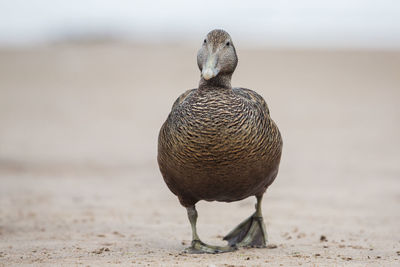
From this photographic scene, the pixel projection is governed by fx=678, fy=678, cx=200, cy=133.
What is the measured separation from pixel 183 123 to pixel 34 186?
644 cm

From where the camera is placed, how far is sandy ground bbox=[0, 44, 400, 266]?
6.21 metres

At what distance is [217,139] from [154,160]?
1006 centimetres

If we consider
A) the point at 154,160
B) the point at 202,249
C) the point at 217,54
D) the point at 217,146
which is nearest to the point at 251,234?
the point at 202,249

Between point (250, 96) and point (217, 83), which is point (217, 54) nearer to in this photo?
point (217, 83)

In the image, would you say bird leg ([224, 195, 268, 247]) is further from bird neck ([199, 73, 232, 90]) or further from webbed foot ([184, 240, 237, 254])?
bird neck ([199, 73, 232, 90])

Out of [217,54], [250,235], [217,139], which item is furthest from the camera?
[250,235]

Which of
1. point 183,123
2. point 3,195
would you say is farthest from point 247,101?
point 3,195

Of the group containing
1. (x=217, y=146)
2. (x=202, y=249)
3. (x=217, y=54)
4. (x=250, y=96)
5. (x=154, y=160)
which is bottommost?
(x=202, y=249)

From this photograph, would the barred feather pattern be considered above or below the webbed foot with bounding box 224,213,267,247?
above

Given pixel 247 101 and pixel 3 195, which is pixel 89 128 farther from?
pixel 247 101

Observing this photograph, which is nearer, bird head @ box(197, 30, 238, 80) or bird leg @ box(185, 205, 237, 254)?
Result: bird head @ box(197, 30, 238, 80)

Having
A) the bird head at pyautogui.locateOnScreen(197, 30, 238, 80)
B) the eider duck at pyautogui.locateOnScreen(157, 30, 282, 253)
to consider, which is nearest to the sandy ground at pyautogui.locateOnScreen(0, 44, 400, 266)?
the eider duck at pyautogui.locateOnScreen(157, 30, 282, 253)

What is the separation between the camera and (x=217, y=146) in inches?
198

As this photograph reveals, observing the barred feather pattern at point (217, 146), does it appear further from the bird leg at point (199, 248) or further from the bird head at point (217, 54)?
the bird leg at point (199, 248)
